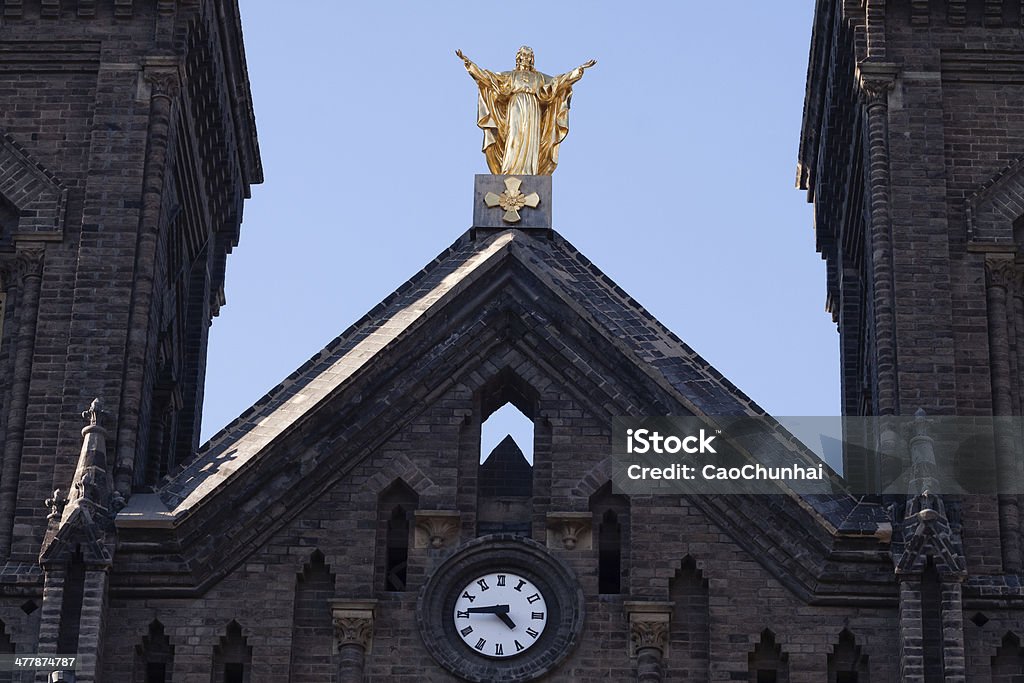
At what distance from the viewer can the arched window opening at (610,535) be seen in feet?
166

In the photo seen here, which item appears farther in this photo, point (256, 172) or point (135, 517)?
point (256, 172)

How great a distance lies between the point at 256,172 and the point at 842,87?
1207 cm

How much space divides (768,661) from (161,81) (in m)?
14.6

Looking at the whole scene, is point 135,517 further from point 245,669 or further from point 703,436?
point 703,436

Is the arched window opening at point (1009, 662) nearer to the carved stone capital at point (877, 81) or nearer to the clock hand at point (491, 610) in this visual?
the clock hand at point (491, 610)

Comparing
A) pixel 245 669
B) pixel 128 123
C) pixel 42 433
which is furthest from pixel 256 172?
pixel 245 669

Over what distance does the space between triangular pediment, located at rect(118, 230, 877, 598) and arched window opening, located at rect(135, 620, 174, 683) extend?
1.12 meters

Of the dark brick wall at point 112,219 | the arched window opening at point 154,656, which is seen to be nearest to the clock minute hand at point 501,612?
the arched window opening at point 154,656

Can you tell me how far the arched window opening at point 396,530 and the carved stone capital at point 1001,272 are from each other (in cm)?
1014

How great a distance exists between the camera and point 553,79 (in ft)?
186

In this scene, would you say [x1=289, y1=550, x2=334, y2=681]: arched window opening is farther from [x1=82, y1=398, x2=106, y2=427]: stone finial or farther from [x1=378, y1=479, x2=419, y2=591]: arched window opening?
[x1=82, y1=398, x2=106, y2=427]: stone finial

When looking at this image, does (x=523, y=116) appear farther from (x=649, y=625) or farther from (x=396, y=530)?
(x=649, y=625)

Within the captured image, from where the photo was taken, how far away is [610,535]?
50812 millimetres

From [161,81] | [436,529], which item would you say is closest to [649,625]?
[436,529]
